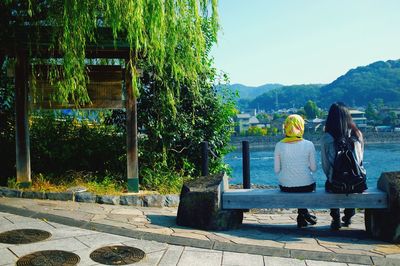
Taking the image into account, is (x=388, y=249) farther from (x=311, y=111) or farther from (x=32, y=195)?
(x=311, y=111)

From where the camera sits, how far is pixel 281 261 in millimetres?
3787

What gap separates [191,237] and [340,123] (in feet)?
7.99

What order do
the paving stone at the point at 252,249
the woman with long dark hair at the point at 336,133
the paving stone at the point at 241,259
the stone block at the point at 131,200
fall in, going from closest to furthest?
1. the paving stone at the point at 241,259
2. the paving stone at the point at 252,249
3. the woman with long dark hair at the point at 336,133
4. the stone block at the point at 131,200

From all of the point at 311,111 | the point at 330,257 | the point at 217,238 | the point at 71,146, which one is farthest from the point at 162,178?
the point at 311,111

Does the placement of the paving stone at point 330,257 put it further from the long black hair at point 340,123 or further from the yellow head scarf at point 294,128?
the yellow head scarf at point 294,128

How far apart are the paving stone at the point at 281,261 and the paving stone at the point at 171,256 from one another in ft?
3.01

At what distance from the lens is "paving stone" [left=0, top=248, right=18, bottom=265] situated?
3.47m

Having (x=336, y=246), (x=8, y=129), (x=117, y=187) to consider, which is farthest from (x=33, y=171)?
(x=336, y=246)

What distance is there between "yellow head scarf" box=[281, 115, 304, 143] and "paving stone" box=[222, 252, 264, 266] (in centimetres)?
193

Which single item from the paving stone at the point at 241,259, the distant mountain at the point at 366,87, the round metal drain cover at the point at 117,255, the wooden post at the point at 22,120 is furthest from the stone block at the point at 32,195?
the distant mountain at the point at 366,87

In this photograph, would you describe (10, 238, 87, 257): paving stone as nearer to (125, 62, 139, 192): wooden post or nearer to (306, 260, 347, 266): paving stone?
(306, 260, 347, 266): paving stone

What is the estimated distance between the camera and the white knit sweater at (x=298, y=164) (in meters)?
5.12

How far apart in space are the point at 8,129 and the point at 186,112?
4262mm

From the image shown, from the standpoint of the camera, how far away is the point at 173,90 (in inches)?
370
